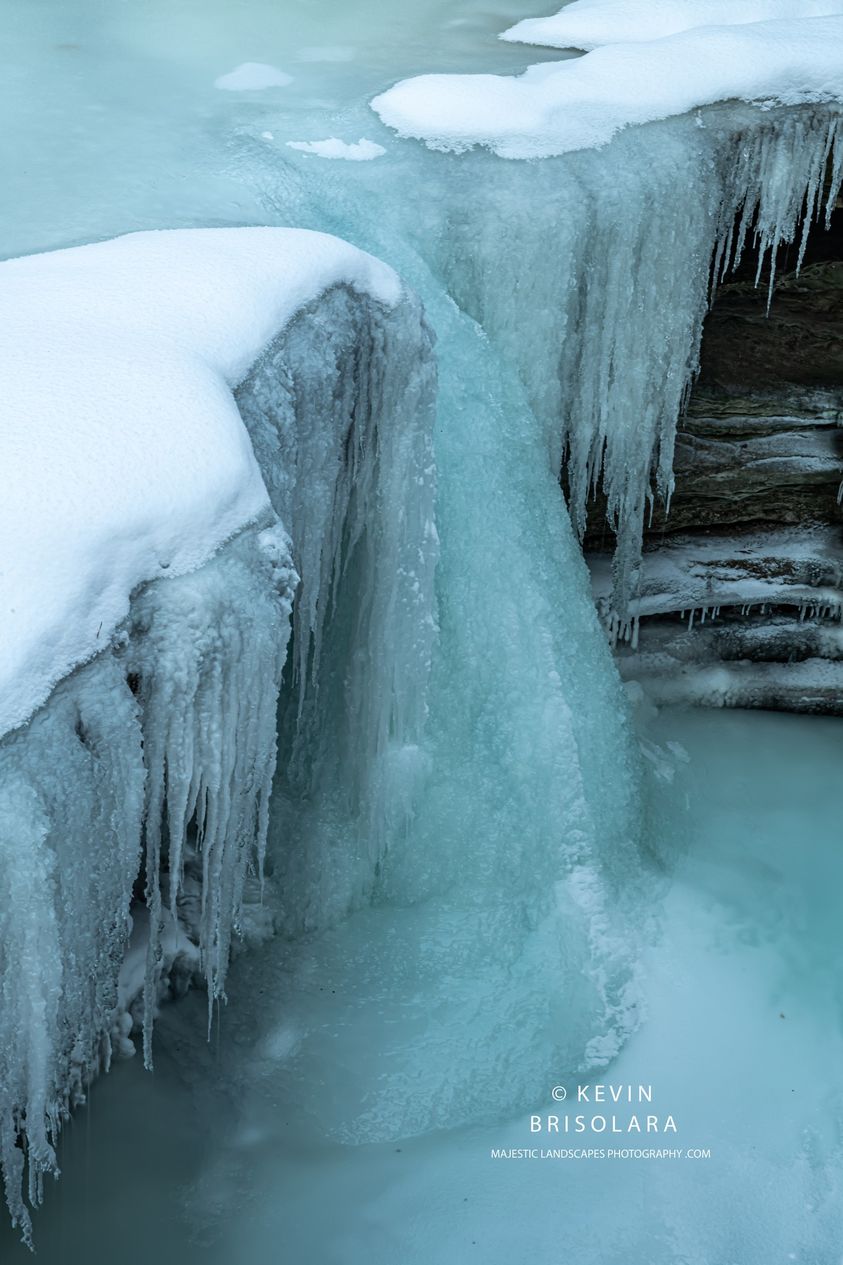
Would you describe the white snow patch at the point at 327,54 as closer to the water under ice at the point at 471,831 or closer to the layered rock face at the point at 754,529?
the water under ice at the point at 471,831

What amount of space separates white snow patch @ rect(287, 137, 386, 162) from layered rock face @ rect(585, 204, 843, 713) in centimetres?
133

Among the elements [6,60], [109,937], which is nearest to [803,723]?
[109,937]

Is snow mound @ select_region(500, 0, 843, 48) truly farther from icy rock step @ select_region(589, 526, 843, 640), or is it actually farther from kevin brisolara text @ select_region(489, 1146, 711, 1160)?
kevin brisolara text @ select_region(489, 1146, 711, 1160)

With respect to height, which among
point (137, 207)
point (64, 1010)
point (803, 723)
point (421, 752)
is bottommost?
point (803, 723)

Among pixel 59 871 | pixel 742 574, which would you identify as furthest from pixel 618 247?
pixel 59 871

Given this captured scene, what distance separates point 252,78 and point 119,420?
9.64 feet

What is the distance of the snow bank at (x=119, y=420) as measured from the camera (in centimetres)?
178

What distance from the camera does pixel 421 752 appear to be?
338 centimetres

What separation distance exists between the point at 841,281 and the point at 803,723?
5.48 ft

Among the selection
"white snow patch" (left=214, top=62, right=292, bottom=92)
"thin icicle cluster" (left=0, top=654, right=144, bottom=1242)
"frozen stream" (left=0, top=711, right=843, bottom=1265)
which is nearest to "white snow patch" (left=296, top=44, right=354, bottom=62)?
"white snow patch" (left=214, top=62, right=292, bottom=92)

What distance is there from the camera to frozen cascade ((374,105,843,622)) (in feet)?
11.8

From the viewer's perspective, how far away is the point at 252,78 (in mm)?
4523

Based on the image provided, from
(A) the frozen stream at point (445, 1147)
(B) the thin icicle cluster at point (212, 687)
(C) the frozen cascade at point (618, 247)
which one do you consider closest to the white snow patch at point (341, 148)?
(C) the frozen cascade at point (618, 247)

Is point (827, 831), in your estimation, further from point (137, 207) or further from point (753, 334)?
point (137, 207)
